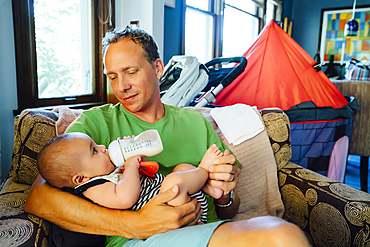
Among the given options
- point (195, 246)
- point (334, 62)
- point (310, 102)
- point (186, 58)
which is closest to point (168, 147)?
point (195, 246)

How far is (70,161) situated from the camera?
830mm

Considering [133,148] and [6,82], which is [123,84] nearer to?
[133,148]

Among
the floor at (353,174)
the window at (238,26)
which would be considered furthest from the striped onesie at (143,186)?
the window at (238,26)

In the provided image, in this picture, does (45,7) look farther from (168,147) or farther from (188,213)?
(188,213)

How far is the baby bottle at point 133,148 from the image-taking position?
875 mm

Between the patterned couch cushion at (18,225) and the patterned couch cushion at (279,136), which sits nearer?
the patterned couch cushion at (18,225)

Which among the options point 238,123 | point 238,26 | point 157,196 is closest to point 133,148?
point 157,196

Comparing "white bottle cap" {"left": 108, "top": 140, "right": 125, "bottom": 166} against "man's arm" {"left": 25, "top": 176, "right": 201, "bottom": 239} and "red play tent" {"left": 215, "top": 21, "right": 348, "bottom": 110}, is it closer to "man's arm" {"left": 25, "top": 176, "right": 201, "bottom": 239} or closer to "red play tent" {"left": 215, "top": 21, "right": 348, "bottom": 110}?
"man's arm" {"left": 25, "top": 176, "right": 201, "bottom": 239}

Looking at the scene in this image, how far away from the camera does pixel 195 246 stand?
0.71m

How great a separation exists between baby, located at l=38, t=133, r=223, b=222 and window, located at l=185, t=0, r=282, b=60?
122 inches

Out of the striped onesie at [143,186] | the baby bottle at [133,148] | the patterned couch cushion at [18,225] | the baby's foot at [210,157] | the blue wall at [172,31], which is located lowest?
the patterned couch cushion at [18,225]

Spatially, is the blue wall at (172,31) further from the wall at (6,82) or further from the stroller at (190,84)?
the wall at (6,82)

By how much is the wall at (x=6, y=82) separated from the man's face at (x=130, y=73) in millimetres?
1177

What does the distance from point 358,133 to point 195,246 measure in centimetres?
279
